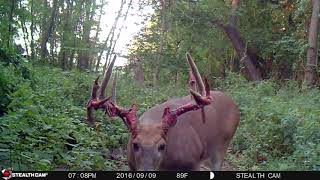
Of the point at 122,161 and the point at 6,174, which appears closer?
the point at 6,174

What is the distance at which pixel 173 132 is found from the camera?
572cm

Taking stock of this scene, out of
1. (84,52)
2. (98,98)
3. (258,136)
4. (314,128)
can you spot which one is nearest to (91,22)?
(84,52)

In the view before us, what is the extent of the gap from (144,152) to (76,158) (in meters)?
1.97

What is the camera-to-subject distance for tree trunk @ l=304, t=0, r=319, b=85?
17.2 metres

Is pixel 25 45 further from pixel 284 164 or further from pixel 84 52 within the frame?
pixel 284 164

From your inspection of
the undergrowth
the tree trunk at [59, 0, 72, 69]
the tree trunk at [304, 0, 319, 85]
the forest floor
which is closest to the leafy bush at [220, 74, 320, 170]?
the undergrowth

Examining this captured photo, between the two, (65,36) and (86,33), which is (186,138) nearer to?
(65,36)

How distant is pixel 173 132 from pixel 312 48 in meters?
12.7

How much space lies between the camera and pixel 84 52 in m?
21.4

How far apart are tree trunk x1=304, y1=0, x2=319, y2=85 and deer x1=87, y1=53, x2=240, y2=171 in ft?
36.2

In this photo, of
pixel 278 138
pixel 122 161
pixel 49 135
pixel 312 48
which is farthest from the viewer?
pixel 312 48

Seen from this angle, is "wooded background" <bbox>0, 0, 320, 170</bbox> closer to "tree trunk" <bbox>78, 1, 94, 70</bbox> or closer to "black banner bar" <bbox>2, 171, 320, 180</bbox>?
"tree trunk" <bbox>78, 1, 94, 70</bbox>

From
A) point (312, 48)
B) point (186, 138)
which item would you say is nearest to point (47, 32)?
point (312, 48)

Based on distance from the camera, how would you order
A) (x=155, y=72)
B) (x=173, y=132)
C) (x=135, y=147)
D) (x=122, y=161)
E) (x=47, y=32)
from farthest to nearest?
1. (x=155, y=72)
2. (x=47, y=32)
3. (x=122, y=161)
4. (x=173, y=132)
5. (x=135, y=147)
